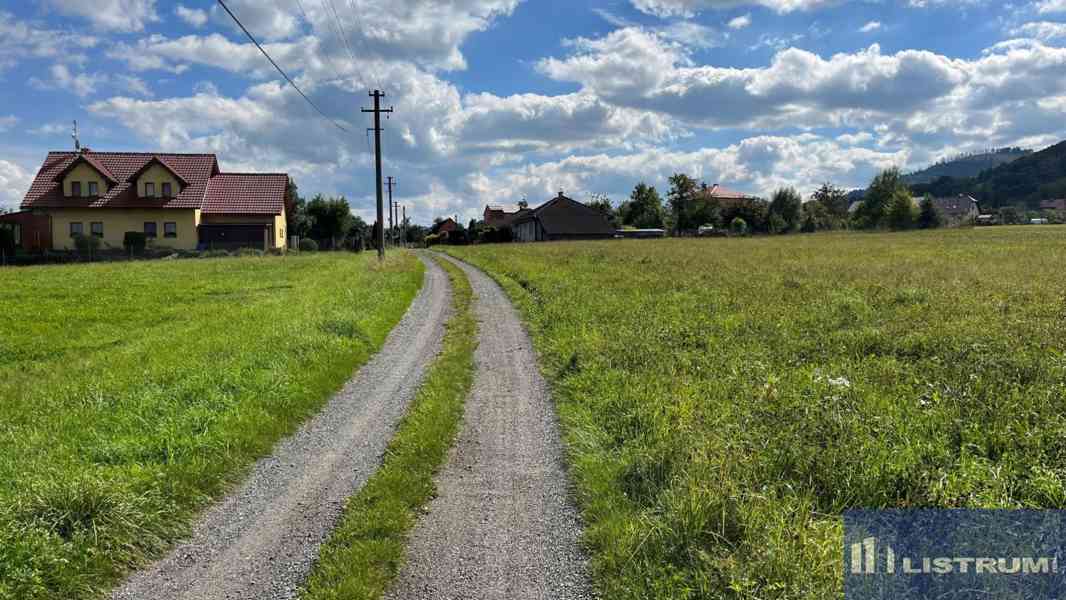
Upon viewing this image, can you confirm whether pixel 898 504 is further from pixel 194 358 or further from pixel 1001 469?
pixel 194 358

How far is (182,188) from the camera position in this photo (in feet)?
172

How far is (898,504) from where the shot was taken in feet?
14.9

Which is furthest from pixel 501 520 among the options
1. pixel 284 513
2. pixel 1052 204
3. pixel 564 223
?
pixel 1052 204

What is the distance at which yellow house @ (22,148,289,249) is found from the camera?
49.8 metres

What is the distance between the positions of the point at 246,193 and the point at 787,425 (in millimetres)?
56597

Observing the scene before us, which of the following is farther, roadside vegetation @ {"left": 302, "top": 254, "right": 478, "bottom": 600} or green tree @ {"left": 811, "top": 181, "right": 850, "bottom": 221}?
green tree @ {"left": 811, "top": 181, "right": 850, "bottom": 221}

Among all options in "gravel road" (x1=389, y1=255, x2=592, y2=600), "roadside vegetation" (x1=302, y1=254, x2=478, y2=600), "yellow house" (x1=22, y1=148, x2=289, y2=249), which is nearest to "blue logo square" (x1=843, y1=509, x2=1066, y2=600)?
"gravel road" (x1=389, y1=255, x2=592, y2=600)

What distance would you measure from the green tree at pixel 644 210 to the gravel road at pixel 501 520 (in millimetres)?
117841

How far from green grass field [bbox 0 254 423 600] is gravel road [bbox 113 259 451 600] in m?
0.24

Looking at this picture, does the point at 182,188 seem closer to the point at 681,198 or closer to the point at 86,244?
the point at 86,244

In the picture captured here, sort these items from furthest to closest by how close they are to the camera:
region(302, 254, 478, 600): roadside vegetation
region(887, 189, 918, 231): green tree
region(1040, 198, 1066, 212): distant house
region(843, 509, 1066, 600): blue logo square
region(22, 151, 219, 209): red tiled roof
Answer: region(1040, 198, 1066, 212): distant house, region(887, 189, 918, 231): green tree, region(22, 151, 219, 209): red tiled roof, region(302, 254, 478, 600): roadside vegetation, region(843, 509, 1066, 600): blue logo square

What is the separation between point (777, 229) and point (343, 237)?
7260 cm

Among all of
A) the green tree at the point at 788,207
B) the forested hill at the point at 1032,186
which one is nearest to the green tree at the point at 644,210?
the green tree at the point at 788,207

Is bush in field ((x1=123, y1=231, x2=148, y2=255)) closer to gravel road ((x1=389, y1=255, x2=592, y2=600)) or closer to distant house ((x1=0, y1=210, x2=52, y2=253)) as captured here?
distant house ((x1=0, y1=210, x2=52, y2=253))
